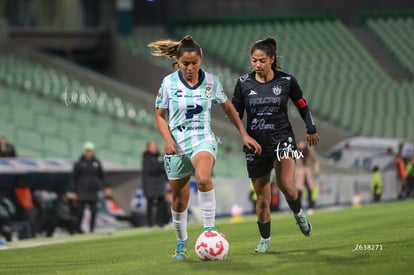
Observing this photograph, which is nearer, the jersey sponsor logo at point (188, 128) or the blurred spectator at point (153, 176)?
the jersey sponsor logo at point (188, 128)

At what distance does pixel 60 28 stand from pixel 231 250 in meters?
31.5

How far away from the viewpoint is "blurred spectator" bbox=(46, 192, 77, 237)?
85.4 ft

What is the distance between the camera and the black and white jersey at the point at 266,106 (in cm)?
1343

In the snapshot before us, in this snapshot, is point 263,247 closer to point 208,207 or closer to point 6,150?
point 208,207

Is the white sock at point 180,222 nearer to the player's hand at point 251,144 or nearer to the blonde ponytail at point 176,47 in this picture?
the player's hand at point 251,144

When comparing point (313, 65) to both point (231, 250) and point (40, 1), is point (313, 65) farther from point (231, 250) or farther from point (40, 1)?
point (231, 250)

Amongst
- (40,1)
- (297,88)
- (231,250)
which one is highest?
(40,1)

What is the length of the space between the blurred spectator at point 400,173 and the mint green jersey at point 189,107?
26.8m

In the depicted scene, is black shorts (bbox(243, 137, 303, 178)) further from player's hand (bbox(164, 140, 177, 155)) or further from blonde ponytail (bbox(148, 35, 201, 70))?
blonde ponytail (bbox(148, 35, 201, 70))

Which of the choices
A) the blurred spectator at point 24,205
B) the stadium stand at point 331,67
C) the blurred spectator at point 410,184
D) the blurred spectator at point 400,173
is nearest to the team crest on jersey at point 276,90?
the blurred spectator at point 24,205

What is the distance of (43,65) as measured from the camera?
1681 inches

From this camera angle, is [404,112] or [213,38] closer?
[404,112]

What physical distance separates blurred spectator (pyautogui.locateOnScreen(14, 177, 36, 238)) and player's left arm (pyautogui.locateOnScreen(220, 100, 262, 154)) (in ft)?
43.7

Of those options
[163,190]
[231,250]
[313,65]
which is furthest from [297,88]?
[313,65]
